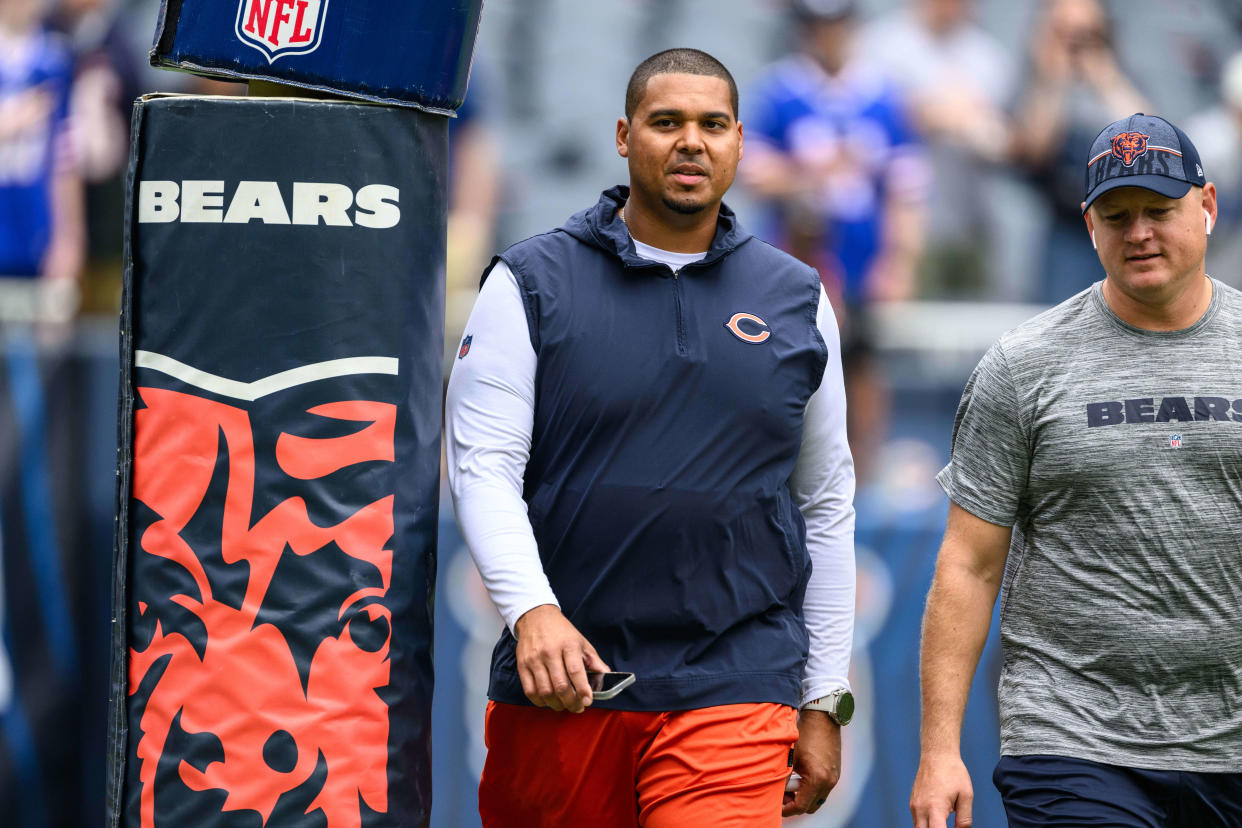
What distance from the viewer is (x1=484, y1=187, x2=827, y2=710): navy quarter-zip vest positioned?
3.04 meters

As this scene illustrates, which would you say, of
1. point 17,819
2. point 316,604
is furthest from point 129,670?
point 17,819

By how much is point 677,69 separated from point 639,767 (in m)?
1.43

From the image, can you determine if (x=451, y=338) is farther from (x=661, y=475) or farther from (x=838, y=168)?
(x=661, y=475)

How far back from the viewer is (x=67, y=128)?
6918mm

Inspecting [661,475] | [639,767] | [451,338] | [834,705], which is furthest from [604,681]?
[451,338]

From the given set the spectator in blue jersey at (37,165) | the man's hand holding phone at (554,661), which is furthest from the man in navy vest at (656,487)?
the spectator in blue jersey at (37,165)

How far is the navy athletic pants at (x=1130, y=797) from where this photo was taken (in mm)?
2879

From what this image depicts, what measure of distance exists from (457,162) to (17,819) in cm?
342

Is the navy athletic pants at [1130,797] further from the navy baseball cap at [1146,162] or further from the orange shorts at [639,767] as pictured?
the navy baseball cap at [1146,162]

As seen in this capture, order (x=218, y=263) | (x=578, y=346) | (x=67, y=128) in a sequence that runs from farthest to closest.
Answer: (x=67, y=128) → (x=578, y=346) → (x=218, y=263)

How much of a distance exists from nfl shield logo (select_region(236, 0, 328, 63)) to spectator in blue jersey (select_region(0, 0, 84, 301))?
172 inches

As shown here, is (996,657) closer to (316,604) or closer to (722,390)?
(722,390)

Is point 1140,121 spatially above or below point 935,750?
above

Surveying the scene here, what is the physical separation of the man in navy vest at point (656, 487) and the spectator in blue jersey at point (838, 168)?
4.17m
